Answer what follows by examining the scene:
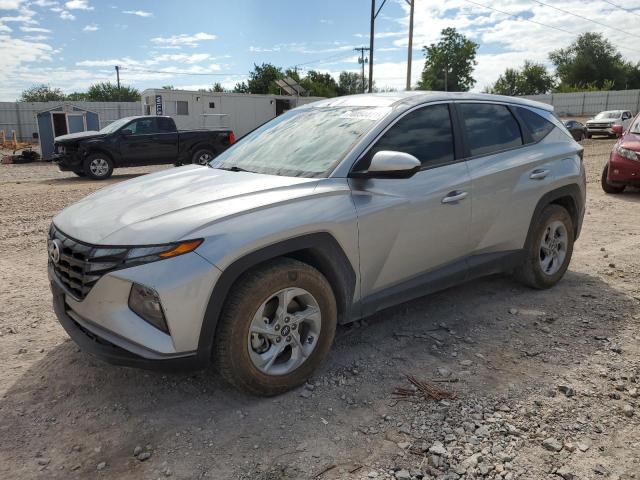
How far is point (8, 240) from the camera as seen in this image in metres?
6.37

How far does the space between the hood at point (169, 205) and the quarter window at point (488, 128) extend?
1501mm

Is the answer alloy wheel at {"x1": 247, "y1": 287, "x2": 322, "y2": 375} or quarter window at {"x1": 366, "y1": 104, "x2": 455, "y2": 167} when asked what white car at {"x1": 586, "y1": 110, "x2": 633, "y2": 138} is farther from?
alloy wheel at {"x1": 247, "y1": 287, "x2": 322, "y2": 375}

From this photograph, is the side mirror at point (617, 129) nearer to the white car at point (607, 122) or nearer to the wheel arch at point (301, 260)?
the white car at point (607, 122)

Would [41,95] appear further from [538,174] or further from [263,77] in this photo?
[538,174]

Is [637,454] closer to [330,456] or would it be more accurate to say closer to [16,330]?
[330,456]

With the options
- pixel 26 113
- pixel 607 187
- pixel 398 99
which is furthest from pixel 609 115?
pixel 26 113

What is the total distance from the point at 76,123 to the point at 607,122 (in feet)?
82.2

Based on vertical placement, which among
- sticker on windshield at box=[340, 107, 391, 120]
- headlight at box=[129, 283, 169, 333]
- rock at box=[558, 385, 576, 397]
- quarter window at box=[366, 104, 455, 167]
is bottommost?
rock at box=[558, 385, 576, 397]

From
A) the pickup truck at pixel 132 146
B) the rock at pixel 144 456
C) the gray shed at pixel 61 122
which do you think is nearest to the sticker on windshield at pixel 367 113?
the rock at pixel 144 456

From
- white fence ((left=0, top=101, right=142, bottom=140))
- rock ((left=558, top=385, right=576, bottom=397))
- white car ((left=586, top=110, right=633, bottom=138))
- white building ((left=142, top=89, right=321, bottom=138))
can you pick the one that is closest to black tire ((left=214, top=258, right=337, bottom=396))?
rock ((left=558, top=385, right=576, bottom=397))

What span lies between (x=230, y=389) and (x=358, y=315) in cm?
87

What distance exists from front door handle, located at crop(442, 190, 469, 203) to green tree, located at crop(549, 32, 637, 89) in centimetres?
7406

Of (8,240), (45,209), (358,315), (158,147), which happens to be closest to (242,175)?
(358,315)

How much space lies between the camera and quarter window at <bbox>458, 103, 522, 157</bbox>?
153 inches
